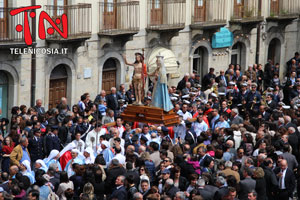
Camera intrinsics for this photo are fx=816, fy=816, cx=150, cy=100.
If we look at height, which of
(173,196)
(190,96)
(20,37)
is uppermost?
(20,37)

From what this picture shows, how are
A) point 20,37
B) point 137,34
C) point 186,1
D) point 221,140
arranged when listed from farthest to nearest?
point 186,1 < point 137,34 < point 20,37 < point 221,140

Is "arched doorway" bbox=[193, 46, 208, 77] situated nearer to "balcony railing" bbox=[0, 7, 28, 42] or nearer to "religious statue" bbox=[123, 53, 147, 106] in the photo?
"balcony railing" bbox=[0, 7, 28, 42]

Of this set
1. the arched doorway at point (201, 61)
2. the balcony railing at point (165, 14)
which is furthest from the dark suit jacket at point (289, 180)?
the arched doorway at point (201, 61)

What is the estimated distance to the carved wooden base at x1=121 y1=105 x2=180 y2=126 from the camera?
71.3 feet

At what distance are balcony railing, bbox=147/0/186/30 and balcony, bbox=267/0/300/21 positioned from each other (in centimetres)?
715

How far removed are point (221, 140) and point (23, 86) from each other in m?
8.99

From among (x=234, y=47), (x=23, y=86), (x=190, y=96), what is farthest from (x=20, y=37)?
(x=234, y=47)

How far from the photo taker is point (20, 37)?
26.8 m

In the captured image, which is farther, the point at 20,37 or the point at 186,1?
the point at 186,1

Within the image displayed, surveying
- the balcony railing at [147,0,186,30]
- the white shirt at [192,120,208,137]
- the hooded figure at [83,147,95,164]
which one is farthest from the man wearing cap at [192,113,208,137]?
the balcony railing at [147,0,186,30]

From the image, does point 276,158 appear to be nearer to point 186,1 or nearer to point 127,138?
point 127,138

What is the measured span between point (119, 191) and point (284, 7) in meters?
24.4

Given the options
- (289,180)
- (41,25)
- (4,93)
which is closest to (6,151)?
(289,180)

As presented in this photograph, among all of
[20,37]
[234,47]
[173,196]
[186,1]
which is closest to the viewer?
[173,196]
